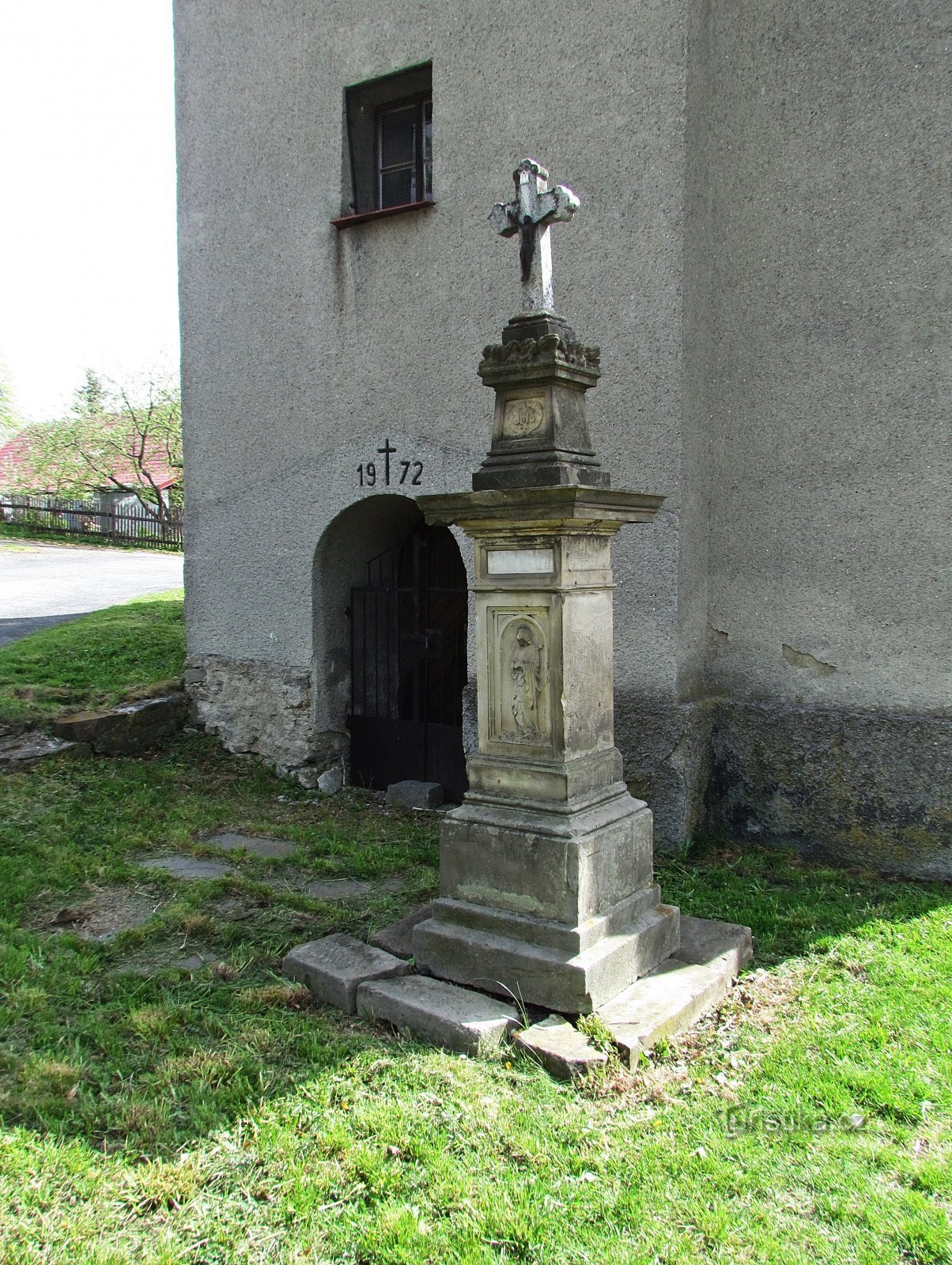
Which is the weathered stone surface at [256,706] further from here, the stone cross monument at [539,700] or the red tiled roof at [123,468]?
the red tiled roof at [123,468]

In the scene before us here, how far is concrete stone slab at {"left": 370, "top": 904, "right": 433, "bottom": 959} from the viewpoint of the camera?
428 centimetres

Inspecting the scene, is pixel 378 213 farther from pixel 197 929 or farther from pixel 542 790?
pixel 197 929

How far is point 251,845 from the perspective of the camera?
6160 mm

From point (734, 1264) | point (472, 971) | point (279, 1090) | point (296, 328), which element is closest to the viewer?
point (734, 1264)

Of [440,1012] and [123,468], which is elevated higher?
[123,468]

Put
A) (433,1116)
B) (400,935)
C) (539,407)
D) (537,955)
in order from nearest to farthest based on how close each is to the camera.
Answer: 1. (433,1116)
2. (537,955)
3. (539,407)
4. (400,935)

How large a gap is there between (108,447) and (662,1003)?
28815 millimetres

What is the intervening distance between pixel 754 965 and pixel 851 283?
3762 millimetres

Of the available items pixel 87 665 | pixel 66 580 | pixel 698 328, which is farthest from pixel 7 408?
pixel 698 328

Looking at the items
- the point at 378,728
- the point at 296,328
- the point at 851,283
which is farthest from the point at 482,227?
the point at 378,728

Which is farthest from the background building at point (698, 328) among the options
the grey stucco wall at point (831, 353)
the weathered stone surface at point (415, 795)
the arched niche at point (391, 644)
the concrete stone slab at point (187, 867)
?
the concrete stone slab at point (187, 867)

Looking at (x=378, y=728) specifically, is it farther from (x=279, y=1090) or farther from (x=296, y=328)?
(x=279, y=1090)

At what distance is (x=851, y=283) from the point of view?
5.45m

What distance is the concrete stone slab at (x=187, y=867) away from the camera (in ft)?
18.1
